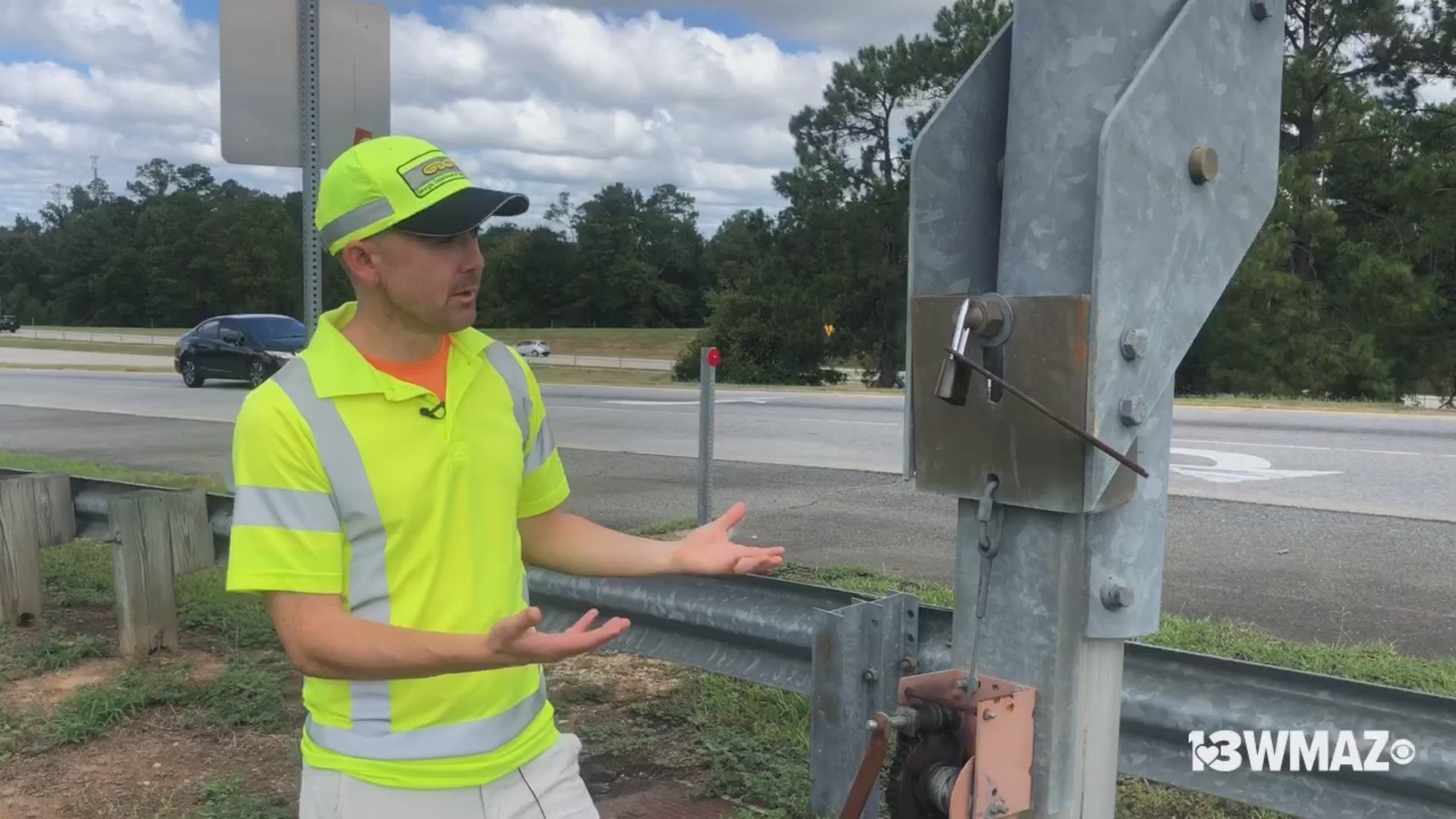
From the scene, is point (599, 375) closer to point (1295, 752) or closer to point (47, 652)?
point (47, 652)

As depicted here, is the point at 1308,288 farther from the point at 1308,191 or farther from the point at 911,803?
the point at 911,803

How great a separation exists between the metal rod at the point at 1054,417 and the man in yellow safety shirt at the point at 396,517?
0.72 metres

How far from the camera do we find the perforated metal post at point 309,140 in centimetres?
454

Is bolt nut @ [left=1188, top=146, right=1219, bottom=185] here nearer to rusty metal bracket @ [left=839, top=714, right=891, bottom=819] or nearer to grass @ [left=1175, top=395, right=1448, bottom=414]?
rusty metal bracket @ [left=839, top=714, right=891, bottom=819]

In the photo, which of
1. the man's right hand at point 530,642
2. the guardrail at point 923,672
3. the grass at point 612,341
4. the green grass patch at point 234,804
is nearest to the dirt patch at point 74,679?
the green grass patch at point 234,804

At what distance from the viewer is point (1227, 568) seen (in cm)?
690

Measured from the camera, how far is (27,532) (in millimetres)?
5754

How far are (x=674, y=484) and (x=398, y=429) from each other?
8.53 meters

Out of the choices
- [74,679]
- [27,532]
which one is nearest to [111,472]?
[27,532]

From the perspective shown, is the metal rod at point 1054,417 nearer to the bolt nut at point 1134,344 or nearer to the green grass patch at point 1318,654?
the bolt nut at point 1134,344

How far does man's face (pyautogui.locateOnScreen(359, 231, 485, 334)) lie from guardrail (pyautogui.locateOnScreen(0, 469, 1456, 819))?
3.37 feet

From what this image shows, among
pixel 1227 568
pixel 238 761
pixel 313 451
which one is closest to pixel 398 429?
pixel 313 451

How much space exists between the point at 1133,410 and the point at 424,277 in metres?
1.20

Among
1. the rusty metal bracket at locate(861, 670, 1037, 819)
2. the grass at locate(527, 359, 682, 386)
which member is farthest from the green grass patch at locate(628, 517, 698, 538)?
the grass at locate(527, 359, 682, 386)
